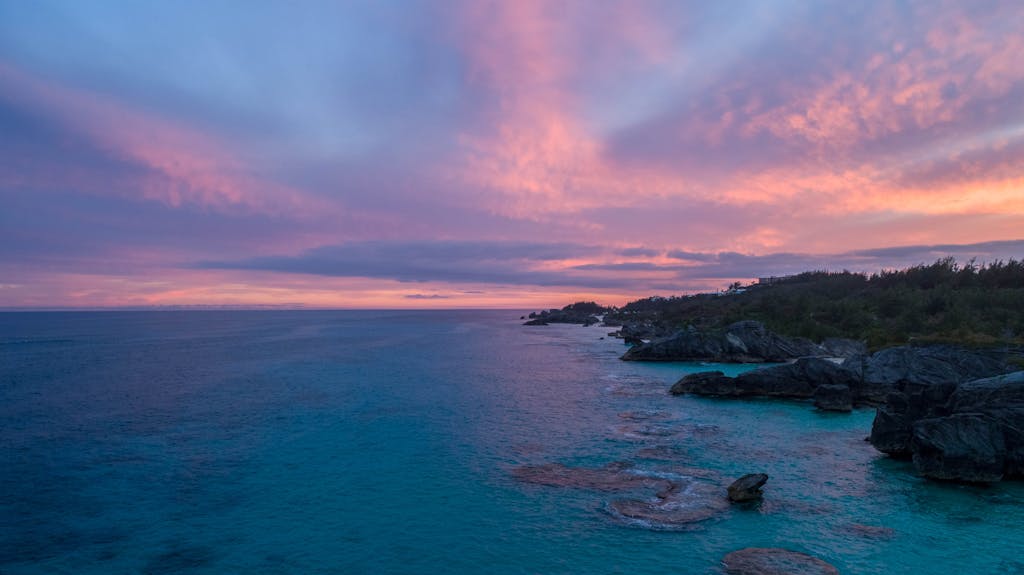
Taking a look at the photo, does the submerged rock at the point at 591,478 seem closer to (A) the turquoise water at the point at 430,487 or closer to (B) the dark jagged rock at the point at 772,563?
(A) the turquoise water at the point at 430,487

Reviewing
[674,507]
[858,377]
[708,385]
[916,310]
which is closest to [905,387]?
[858,377]

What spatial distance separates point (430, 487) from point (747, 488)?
15452 mm

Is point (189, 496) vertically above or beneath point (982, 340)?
beneath

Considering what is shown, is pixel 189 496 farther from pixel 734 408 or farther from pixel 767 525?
pixel 734 408

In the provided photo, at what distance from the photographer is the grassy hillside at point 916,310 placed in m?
69.0

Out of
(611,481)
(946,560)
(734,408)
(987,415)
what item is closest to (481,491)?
(611,481)

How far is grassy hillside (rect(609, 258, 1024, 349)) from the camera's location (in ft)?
226

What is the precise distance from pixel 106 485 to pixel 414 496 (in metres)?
16.5

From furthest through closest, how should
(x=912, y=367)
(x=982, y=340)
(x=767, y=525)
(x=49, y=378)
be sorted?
(x=49, y=378) → (x=982, y=340) → (x=912, y=367) → (x=767, y=525)

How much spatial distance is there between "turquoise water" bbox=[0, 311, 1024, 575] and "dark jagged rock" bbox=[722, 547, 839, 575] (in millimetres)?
744

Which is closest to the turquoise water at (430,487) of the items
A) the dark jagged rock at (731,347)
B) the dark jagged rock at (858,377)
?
the dark jagged rock at (858,377)

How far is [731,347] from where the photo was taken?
3334 inches

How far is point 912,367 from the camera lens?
48.3 meters

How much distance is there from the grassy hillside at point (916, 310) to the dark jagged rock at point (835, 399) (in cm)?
1686
